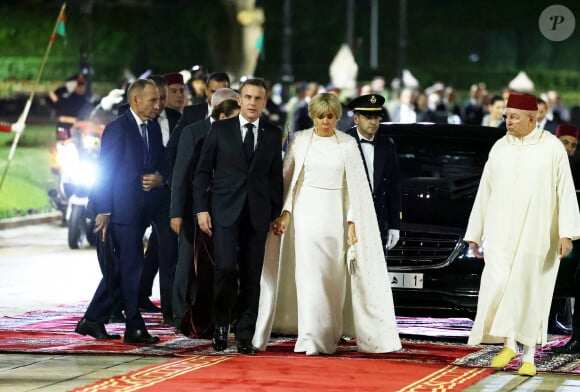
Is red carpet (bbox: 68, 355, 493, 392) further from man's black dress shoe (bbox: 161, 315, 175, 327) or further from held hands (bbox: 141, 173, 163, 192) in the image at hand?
man's black dress shoe (bbox: 161, 315, 175, 327)

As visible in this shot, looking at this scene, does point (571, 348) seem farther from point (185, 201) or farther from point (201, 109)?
point (201, 109)

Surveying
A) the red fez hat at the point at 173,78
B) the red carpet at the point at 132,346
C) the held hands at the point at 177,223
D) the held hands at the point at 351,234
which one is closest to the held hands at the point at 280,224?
the held hands at the point at 351,234

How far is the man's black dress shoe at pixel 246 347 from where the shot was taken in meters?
13.6

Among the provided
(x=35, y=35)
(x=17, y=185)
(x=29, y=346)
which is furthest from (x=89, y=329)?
(x=35, y=35)

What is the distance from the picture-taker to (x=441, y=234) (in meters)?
15.0

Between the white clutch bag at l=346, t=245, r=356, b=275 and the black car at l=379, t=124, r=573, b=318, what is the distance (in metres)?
1.09

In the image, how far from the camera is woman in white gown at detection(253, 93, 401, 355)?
13773 mm

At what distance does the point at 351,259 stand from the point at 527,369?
1.76 m

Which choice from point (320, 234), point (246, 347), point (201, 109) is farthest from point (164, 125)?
point (246, 347)

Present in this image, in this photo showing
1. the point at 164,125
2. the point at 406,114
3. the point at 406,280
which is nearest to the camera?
the point at 406,280

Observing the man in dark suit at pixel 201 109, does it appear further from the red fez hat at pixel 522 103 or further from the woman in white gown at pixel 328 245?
the red fez hat at pixel 522 103

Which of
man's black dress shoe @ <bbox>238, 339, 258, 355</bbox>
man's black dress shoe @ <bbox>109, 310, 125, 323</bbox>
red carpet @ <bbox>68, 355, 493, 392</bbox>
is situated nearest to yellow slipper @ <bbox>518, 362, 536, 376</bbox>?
red carpet @ <bbox>68, 355, 493, 392</bbox>

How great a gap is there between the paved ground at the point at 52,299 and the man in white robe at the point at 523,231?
1.27ft

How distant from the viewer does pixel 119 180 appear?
564 inches
